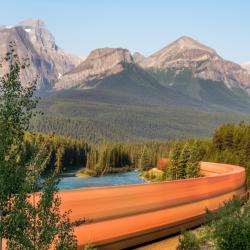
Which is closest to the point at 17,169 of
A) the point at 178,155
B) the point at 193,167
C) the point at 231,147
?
the point at 193,167

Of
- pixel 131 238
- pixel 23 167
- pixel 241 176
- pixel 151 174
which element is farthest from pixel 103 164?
pixel 23 167

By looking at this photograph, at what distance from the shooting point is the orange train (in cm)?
3809

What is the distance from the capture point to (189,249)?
119 feet

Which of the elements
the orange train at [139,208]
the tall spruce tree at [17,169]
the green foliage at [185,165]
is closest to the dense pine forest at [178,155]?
the green foliage at [185,165]

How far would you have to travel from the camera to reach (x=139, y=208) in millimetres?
44688

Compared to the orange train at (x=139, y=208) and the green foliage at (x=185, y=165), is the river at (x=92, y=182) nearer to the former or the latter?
the green foliage at (x=185, y=165)

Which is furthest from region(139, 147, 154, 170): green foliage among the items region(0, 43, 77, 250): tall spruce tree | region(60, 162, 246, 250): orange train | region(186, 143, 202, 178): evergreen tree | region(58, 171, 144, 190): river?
region(0, 43, 77, 250): tall spruce tree

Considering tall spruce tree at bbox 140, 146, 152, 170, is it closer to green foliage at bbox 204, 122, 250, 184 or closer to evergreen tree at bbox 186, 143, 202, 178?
green foliage at bbox 204, 122, 250, 184

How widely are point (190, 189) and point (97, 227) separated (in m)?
17.0

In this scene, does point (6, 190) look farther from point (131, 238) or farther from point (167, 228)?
point (167, 228)

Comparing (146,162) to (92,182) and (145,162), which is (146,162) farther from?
(92,182)

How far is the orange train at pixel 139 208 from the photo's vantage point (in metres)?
38.1

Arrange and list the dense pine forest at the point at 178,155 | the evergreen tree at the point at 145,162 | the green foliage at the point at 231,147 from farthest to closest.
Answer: the evergreen tree at the point at 145,162 < the green foliage at the point at 231,147 < the dense pine forest at the point at 178,155

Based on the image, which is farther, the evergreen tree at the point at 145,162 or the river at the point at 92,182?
the evergreen tree at the point at 145,162
